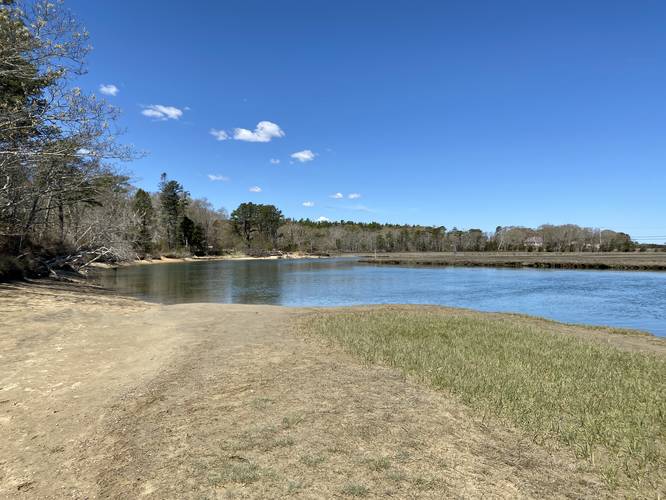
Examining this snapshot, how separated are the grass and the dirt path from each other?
1.63 feet

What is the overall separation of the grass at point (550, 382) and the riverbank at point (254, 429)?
12 centimetres

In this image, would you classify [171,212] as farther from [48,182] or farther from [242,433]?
[242,433]

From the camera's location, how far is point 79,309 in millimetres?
15039

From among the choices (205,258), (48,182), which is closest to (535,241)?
(205,258)

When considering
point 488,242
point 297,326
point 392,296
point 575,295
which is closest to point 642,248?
point 488,242

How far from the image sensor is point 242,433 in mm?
5145

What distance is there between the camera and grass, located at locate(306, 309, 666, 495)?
4992 millimetres

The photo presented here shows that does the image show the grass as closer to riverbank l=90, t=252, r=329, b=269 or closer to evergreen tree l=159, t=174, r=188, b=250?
riverbank l=90, t=252, r=329, b=269

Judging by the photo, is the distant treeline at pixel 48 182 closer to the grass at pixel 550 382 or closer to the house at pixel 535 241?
the grass at pixel 550 382

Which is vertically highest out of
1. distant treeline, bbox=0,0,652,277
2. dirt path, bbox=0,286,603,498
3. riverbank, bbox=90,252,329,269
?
distant treeline, bbox=0,0,652,277

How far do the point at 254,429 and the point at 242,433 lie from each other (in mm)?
174

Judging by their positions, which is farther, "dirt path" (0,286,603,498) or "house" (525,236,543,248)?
"house" (525,236,543,248)

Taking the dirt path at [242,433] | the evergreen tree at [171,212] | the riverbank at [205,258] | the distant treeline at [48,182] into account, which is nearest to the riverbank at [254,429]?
the dirt path at [242,433]

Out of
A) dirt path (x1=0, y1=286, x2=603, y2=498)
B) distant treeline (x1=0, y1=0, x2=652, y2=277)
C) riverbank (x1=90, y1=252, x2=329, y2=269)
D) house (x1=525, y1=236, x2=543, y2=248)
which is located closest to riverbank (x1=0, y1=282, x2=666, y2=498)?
dirt path (x1=0, y1=286, x2=603, y2=498)
